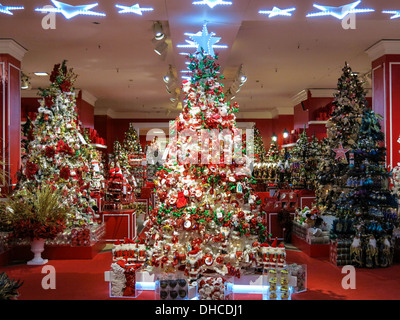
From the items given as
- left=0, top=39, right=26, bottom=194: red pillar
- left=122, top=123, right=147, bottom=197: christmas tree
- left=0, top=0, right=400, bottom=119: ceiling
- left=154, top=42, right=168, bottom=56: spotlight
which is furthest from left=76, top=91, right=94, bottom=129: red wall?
left=154, top=42, right=168, bottom=56: spotlight

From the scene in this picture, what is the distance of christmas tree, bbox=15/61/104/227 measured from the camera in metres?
7.43

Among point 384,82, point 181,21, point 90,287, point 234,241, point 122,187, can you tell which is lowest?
point 90,287

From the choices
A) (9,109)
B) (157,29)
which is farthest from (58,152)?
(157,29)

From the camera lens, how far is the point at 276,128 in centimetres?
1978

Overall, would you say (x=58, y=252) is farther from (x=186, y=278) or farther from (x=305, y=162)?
(x=305, y=162)

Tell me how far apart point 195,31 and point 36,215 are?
3964 millimetres

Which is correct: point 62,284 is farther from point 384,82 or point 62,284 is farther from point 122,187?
point 384,82

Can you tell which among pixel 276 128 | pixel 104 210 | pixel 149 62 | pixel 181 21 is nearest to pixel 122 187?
pixel 104 210

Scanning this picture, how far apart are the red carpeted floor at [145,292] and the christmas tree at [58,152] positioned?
126cm

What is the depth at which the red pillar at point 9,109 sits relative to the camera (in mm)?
7910

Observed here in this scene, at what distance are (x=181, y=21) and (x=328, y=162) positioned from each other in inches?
176

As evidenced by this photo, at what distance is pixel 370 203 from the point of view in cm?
659

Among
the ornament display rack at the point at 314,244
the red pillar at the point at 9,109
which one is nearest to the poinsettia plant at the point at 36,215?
the red pillar at the point at 9,109

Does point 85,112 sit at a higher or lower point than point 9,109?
higher
